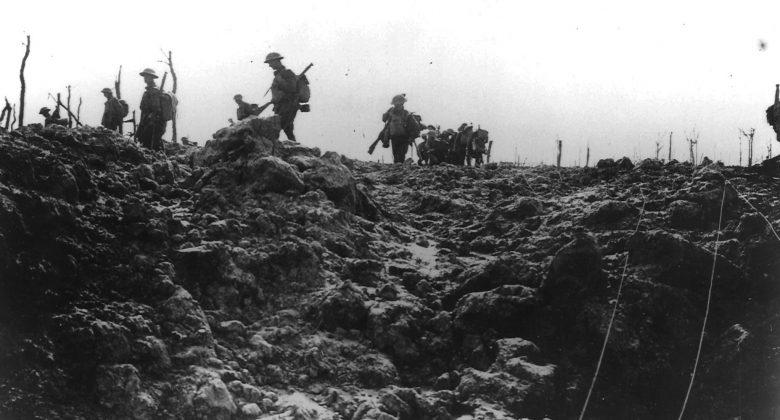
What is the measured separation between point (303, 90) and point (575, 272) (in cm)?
719

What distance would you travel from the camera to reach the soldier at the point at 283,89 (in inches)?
566

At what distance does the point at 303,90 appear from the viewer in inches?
572

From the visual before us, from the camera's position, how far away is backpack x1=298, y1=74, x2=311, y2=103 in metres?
14.5

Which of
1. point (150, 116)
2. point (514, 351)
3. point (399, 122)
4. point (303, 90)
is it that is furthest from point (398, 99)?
point (514, 351)

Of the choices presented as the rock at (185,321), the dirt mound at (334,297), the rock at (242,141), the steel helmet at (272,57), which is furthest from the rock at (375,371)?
the steel helmet at (272,57)

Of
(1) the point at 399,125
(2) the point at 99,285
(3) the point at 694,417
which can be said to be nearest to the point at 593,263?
(3) the point at 694,417

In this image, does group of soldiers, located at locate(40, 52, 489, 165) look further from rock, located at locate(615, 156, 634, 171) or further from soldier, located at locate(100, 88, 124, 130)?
rock, located at locate(615, 156, 634, 171)

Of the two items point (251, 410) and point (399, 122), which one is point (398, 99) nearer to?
point (399, 122)

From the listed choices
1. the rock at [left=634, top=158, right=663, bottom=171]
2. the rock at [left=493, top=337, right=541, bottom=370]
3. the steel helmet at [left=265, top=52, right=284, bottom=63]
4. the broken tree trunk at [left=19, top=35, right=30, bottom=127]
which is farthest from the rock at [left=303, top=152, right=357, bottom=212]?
the broken tree trunk at [left=19, top=35, right=30, bottom=127]

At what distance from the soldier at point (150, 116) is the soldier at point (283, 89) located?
Answer: 78.2 inches

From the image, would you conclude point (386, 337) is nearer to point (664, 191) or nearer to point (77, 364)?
point (77, 364)

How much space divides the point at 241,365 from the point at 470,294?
8.92ft

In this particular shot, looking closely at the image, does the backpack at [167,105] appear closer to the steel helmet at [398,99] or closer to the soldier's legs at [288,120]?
the soldier's legs at [288,120]

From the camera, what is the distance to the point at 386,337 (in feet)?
28.0
